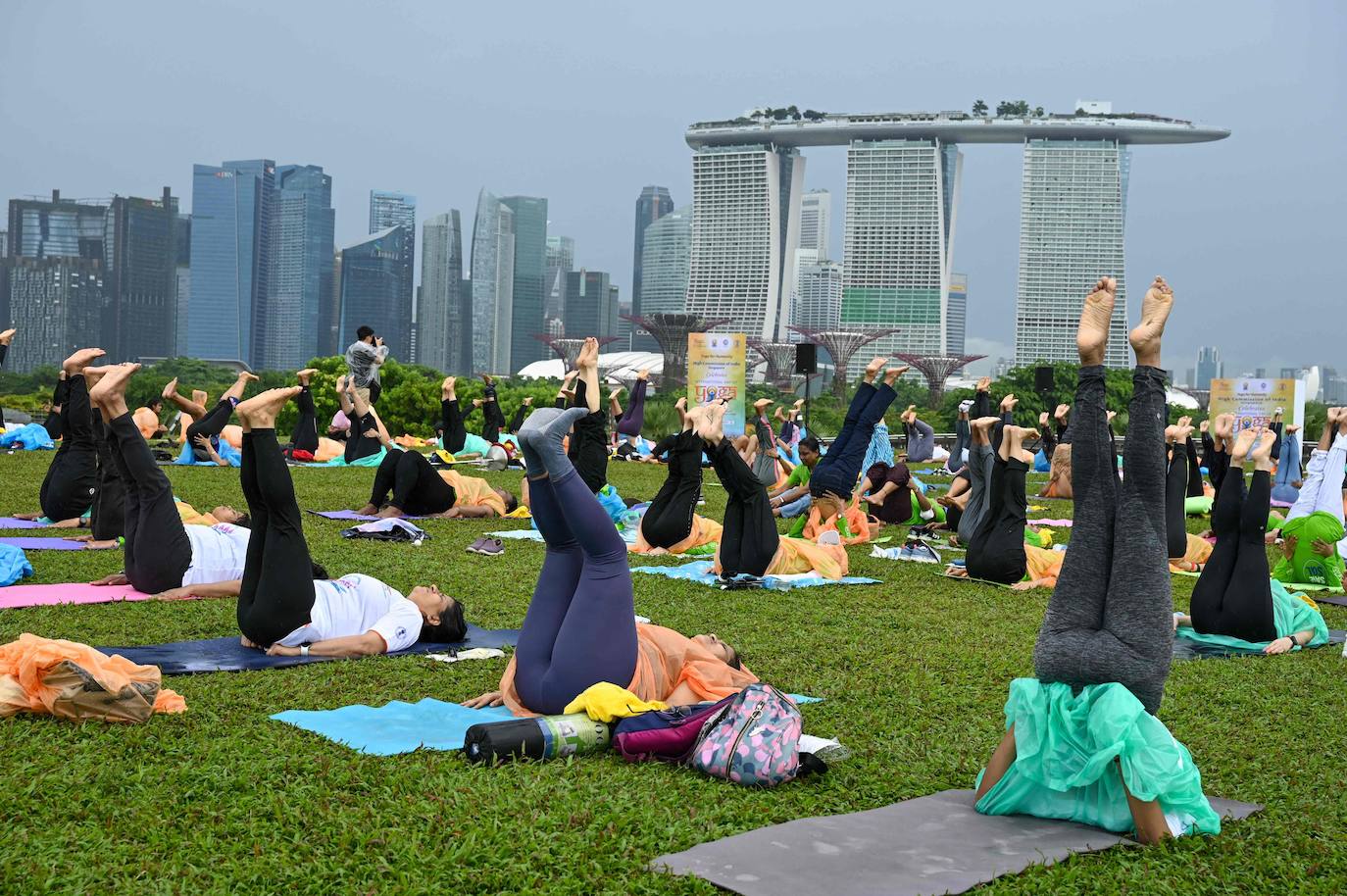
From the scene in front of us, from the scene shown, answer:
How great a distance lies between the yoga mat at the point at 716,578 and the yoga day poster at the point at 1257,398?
16648 mm

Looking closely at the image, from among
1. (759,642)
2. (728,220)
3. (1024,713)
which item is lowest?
(759,642)

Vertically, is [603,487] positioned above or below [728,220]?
below

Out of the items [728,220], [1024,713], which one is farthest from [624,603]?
[728,220]

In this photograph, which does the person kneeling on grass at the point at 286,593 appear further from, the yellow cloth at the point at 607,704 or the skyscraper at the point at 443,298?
the skyscraper at the point at 443,298

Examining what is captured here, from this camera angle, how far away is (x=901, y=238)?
124m

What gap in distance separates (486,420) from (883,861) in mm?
18809

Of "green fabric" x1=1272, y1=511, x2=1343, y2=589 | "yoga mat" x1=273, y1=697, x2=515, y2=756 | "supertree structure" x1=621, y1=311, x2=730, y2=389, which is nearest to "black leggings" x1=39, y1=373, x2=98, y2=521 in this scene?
"yoga mat" x1=273, y1=697, x2=515, y2=756

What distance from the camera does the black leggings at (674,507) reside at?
33.8 ft

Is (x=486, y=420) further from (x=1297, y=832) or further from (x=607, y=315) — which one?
(x=607, y=315)

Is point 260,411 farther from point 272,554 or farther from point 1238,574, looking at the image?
point 1238,574

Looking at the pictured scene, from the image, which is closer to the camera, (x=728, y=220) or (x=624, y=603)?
(x=624, y=603)

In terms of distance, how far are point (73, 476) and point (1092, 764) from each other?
939 centimetres

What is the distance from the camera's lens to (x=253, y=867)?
10.3 ft

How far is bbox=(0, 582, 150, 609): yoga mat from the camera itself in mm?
6926
